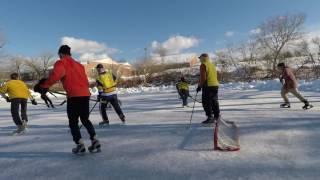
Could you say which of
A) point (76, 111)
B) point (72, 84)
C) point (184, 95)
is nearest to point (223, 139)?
point (76, 111)

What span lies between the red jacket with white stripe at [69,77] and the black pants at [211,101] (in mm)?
3370

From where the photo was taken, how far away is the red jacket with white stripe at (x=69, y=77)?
5.52 meters

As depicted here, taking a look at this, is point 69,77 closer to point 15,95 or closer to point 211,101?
point 211,101

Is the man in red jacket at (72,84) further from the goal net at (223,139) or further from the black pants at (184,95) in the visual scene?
the black pants at (184,95)

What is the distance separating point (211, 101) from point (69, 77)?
370cm

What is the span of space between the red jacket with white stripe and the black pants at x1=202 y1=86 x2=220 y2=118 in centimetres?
337

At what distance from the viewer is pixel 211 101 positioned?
8.31 metres

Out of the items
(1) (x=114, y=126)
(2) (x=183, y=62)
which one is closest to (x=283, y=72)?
(1) (x=114, y=126)

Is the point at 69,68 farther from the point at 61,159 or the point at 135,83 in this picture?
the point at 135,83

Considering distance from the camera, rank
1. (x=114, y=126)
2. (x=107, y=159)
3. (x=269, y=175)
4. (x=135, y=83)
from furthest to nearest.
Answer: (x=135, y=83)
(x=114, y=126)
(x=107, y=159)
(x=269, y=175)

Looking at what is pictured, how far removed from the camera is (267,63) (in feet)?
164

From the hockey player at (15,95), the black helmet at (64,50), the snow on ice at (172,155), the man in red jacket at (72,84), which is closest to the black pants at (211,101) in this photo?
the snow on ice at (172,155)

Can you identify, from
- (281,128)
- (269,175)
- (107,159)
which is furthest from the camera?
(281,128)

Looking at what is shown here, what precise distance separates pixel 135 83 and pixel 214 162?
46196mm
